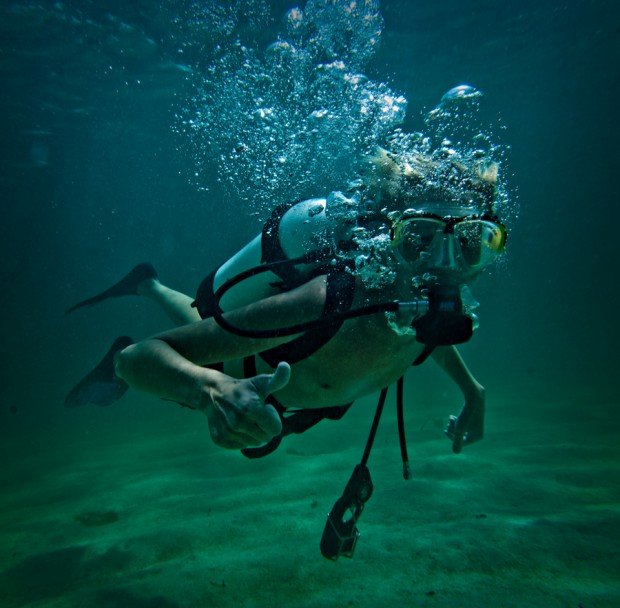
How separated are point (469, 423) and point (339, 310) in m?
2.43

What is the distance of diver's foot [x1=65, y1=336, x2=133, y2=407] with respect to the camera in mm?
5473

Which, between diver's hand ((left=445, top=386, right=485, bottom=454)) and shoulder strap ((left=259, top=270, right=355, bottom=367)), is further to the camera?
diver's hand ((left=445, top=386, right=485, bottom=454))

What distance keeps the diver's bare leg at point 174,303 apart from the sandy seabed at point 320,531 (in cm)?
272

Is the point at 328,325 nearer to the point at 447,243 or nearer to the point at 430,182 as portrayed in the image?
the point at 447,243

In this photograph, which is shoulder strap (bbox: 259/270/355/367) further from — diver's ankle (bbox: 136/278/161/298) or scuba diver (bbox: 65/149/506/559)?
diver's ankle (bbox: 136/278/161/298)

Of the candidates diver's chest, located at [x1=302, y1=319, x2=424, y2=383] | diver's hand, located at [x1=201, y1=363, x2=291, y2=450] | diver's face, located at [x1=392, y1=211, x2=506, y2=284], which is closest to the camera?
diver's hand, located at [x1=201, y1=363, x2=291, y2=450]

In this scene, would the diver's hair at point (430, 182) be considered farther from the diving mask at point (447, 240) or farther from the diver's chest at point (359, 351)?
the diver's chest at point (359, 351)

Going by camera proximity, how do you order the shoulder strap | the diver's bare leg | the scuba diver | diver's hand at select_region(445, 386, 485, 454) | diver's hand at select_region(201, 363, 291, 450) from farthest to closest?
the diver's bare leg
diver's hand at select_region(445, 386, 485, 454)
the shoulder strap
the scuba diver
diver's hand at select_region(201, 363, 291, 450)

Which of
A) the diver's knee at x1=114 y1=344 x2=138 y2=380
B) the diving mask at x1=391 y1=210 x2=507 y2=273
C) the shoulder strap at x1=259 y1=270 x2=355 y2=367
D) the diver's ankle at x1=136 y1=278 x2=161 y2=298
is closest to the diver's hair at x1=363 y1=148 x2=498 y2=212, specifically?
the diving mask at x1=391 y1=210 x2=507 y2=273

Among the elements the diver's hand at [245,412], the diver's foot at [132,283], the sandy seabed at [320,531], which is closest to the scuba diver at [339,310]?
the diver's hand at [245,412]

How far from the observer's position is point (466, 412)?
3.92 m

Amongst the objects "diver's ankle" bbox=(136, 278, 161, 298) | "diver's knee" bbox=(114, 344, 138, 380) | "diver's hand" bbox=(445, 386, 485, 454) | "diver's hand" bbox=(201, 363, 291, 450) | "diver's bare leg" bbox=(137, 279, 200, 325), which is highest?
"diver's ankle" bbox=(136, 278, 161, 298)

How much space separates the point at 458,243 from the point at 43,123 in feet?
94.6

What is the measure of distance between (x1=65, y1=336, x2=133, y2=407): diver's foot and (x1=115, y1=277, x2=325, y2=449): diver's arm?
376 cm
